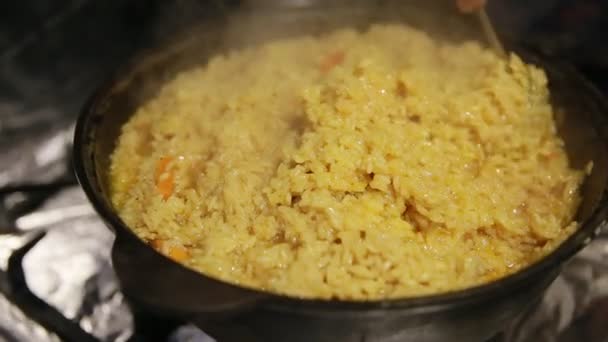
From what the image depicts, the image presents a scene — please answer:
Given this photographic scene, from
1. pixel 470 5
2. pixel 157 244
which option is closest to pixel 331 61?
pixel 470 5

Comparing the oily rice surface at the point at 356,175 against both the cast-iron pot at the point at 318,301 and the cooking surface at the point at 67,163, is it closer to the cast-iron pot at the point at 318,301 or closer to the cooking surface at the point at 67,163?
the cast-iron pot at the point at 318,301

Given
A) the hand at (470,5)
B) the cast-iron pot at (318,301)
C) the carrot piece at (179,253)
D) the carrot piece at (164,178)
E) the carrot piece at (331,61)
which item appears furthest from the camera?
the carrot piece at (331,61)

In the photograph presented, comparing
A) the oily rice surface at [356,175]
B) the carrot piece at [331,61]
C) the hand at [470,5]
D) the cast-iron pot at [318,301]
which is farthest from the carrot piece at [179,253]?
the hand at [470,5]

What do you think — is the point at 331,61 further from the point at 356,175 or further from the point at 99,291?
the point at 99,291

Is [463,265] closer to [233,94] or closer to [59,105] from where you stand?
[233,94]

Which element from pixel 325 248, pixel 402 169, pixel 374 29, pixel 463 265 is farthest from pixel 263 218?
pixel 374 29
